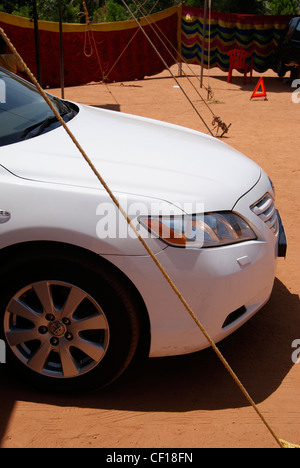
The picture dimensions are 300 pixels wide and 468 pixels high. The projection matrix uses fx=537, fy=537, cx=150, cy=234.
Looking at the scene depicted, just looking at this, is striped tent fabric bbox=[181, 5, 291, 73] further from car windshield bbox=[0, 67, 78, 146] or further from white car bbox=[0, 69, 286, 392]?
white car bbox=[0, 69, 286, 392]

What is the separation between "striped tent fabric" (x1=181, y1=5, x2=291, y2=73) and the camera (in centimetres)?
1642

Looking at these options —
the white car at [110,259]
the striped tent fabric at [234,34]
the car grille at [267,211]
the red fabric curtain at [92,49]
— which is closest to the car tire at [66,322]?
the white car at [110,259]

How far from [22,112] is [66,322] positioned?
1.39 m

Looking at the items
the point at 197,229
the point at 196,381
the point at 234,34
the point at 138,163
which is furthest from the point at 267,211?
the point at 234,34

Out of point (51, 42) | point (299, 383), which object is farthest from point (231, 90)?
point (299, 383)

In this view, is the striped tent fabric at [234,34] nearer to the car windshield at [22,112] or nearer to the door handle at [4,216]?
the car windshield at [22,112]

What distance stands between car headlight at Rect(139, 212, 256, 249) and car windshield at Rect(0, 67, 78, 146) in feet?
3.11

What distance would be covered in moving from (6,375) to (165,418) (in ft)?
3.02

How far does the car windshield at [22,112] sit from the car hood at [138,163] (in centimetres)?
9

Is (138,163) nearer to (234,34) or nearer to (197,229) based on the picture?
(197,229)

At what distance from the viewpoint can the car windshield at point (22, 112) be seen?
2953mm

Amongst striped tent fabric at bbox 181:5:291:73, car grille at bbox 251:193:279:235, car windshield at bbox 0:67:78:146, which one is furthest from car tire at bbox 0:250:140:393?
striped tent fabric at bbox 181:5:291:73

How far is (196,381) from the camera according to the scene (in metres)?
2.96

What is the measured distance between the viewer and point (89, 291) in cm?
251
